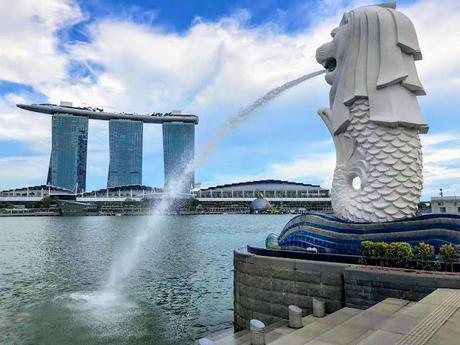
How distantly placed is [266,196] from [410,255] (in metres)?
155

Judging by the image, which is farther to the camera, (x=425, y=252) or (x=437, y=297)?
(x=425, y=252)

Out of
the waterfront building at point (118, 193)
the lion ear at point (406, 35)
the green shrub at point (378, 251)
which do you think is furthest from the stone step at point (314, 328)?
the waterfront building at point (118, 193)

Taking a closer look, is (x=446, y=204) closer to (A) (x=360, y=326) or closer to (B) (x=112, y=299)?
(B) (x=112, y=299)

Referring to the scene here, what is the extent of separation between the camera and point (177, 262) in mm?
28562

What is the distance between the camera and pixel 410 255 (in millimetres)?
11211

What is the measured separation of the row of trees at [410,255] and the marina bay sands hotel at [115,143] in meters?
152

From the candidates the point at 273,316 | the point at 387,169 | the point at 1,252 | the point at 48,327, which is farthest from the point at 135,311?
the point at 1,252

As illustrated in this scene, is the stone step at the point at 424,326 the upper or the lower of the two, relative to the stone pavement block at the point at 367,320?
upper

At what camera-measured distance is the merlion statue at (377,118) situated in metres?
15.6

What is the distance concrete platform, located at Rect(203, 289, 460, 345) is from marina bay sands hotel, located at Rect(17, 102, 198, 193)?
154 m

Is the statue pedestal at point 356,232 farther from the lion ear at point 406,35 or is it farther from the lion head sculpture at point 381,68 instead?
the lion ear at point 406,35

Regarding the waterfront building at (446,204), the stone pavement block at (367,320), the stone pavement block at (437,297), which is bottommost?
the stone pavement block at (367,320)

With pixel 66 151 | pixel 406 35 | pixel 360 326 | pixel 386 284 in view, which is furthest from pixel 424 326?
pixel 66 151

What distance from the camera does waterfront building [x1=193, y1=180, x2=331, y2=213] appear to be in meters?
154
